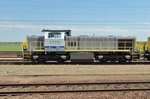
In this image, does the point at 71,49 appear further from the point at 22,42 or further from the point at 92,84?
the point at 92,84

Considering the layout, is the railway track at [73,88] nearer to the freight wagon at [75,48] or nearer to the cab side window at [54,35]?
the freight wagon at [75,48]

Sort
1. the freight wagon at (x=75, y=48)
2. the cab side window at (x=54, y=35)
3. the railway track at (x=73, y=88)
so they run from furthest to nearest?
1. the cab side window at (x=54, y=35)
2. the freight wagon at (x=75, y=48)
3. the railway track at (x=73, y=88)

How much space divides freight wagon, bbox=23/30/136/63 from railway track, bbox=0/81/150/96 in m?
15.8

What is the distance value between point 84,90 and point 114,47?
1915cm

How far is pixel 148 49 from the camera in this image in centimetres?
3503

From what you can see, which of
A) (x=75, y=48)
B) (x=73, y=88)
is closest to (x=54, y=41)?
(x=75, y=48)

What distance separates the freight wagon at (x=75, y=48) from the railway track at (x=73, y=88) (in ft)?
51.7

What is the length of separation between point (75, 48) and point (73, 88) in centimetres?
1737

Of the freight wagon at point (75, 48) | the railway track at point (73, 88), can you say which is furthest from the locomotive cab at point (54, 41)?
the railway track at point (73, 88)

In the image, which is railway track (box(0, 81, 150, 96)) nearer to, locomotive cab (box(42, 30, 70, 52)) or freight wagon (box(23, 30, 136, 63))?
freight wagon (box(23, 30, 136, 63))

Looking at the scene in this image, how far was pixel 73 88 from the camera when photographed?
1552cm

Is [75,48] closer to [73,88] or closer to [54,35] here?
[54,35]

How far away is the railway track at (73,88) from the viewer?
14.2 metres

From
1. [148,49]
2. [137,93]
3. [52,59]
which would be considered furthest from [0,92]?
[148,49]
